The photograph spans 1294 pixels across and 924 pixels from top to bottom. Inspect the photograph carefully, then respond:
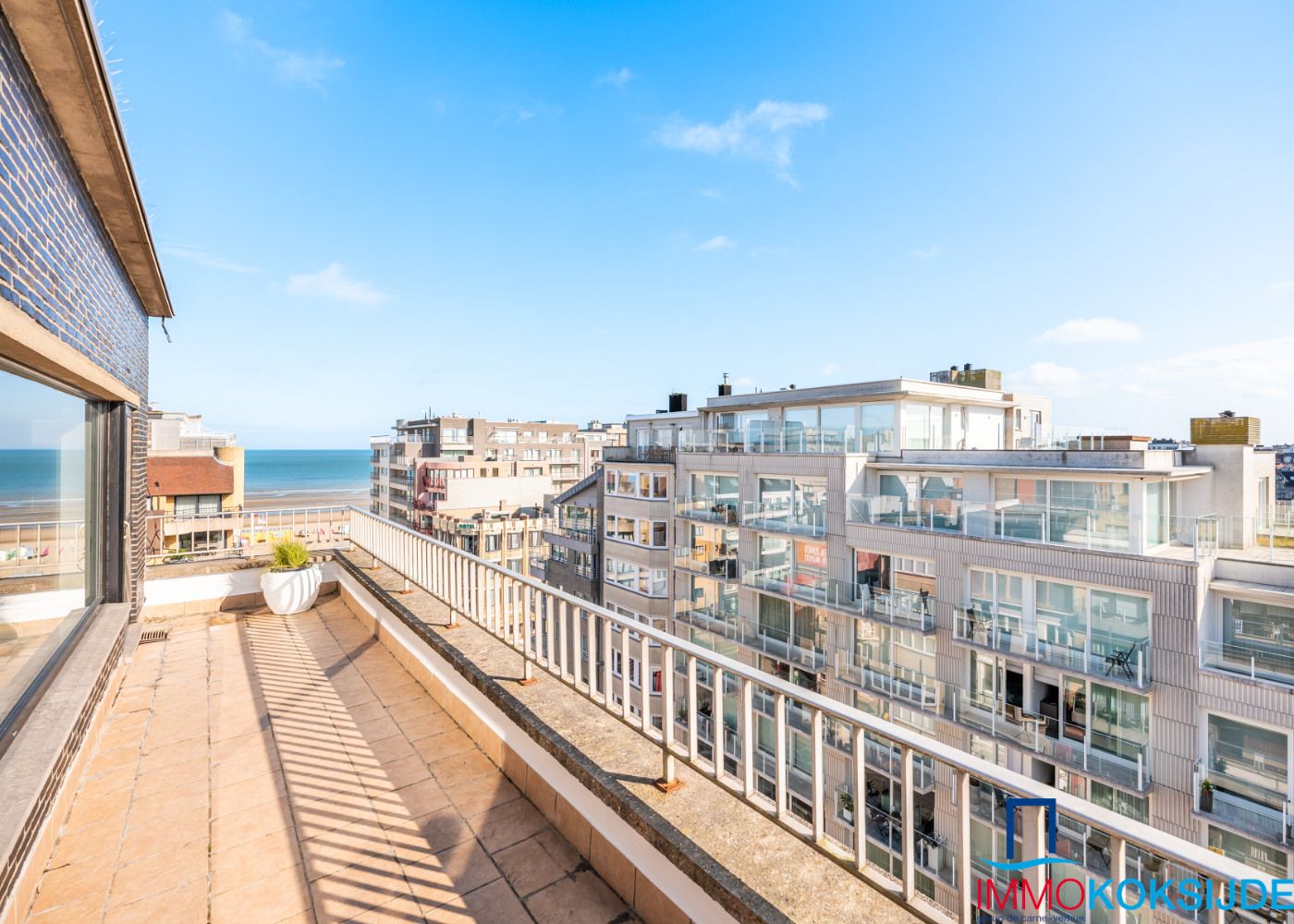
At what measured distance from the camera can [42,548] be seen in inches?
130

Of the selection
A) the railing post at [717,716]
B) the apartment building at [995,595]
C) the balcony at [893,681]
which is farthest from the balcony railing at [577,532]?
the railing post at [717,716]

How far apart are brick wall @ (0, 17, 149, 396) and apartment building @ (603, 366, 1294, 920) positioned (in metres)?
7.39

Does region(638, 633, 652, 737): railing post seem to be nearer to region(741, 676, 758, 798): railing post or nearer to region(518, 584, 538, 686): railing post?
region(741, 676, 758, 798): railing post

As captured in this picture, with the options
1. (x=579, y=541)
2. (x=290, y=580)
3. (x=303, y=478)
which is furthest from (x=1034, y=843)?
(x=303, y=478)

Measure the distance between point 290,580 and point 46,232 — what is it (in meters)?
3.85

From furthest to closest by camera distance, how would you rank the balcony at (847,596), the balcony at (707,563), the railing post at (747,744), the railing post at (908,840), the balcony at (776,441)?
1. the balcony at (707,563)
2. the balcony at (776,441)
3. the balcony at (847,596)
4. the railing post at (747,744)
5. the railing post at (908,840)

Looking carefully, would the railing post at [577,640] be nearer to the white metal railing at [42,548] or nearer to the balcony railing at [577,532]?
the white metal railing at [42,548]

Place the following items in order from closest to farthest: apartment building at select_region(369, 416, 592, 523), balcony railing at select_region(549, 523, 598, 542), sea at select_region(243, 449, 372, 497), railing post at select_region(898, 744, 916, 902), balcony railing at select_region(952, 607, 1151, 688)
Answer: railing post at select_region(898, 744, 916, 902) < balcony railing at select_region(952, 607, 1151, 688) < balcony railing at select_region(549, 523, 598, 542) < apartment building at select_region(369, 416, 592, 523) < sea at select_region(243, 449, 372, 497)

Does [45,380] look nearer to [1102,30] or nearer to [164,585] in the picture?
[164,585]

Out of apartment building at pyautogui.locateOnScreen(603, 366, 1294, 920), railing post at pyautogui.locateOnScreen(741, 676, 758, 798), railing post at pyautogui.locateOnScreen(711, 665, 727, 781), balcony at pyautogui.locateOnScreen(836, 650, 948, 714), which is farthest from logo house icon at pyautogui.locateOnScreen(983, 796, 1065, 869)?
balcony at pyautogui.locateOnScreen(836, 650, 948, 714)

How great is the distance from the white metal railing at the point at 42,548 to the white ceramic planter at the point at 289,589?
161 centimetres

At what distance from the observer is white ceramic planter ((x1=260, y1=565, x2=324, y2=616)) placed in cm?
550

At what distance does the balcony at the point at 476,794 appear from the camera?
1.52m

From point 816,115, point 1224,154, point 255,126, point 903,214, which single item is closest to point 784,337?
point 903,214
